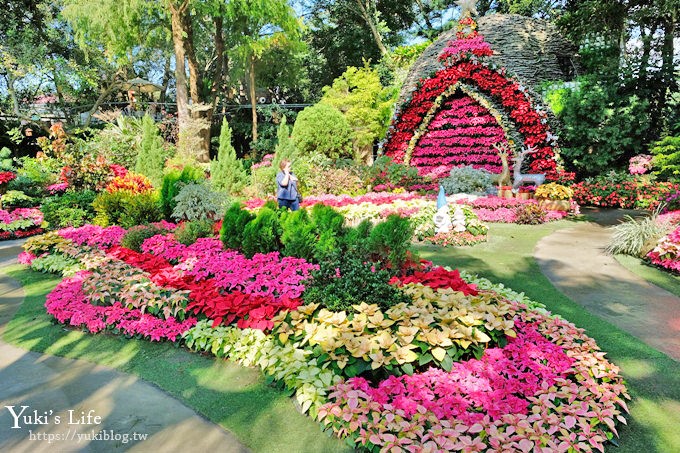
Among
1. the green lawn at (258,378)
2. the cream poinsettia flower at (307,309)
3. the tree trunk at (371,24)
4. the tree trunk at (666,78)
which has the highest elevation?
the tree trunk at (371,24)

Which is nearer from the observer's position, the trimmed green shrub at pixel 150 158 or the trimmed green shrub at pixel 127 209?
the trimmed green shrub at pixel 127 209

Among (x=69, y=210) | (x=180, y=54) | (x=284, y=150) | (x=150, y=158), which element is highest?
(x=180, y=54)

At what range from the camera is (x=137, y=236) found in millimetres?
6824

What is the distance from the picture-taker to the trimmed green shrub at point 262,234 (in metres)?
5.41

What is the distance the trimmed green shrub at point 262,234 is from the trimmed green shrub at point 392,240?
4.36ft

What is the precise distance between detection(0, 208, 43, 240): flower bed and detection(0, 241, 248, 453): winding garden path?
7.48 metres

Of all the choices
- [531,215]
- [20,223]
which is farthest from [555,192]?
[20,223]

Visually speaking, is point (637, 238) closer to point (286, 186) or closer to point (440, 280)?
point (440, 280)

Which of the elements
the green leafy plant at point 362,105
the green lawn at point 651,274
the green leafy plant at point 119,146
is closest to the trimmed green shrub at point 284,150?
the green leafy plant at point 362,105

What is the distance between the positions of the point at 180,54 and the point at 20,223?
30.8 feet

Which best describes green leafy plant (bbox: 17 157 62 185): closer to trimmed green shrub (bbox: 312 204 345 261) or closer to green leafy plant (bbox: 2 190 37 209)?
green leafy plant (bbox: 2 190 37 209)

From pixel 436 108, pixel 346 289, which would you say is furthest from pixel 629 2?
pixel 346 289

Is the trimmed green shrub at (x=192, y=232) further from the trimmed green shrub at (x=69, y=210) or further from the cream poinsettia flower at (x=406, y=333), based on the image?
the trimmed green shrub at (x=69, y=210)

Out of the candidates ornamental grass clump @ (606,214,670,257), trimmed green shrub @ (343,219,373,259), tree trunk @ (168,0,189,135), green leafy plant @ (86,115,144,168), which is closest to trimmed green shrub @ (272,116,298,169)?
tree trunk @ (168,0,189,135)
